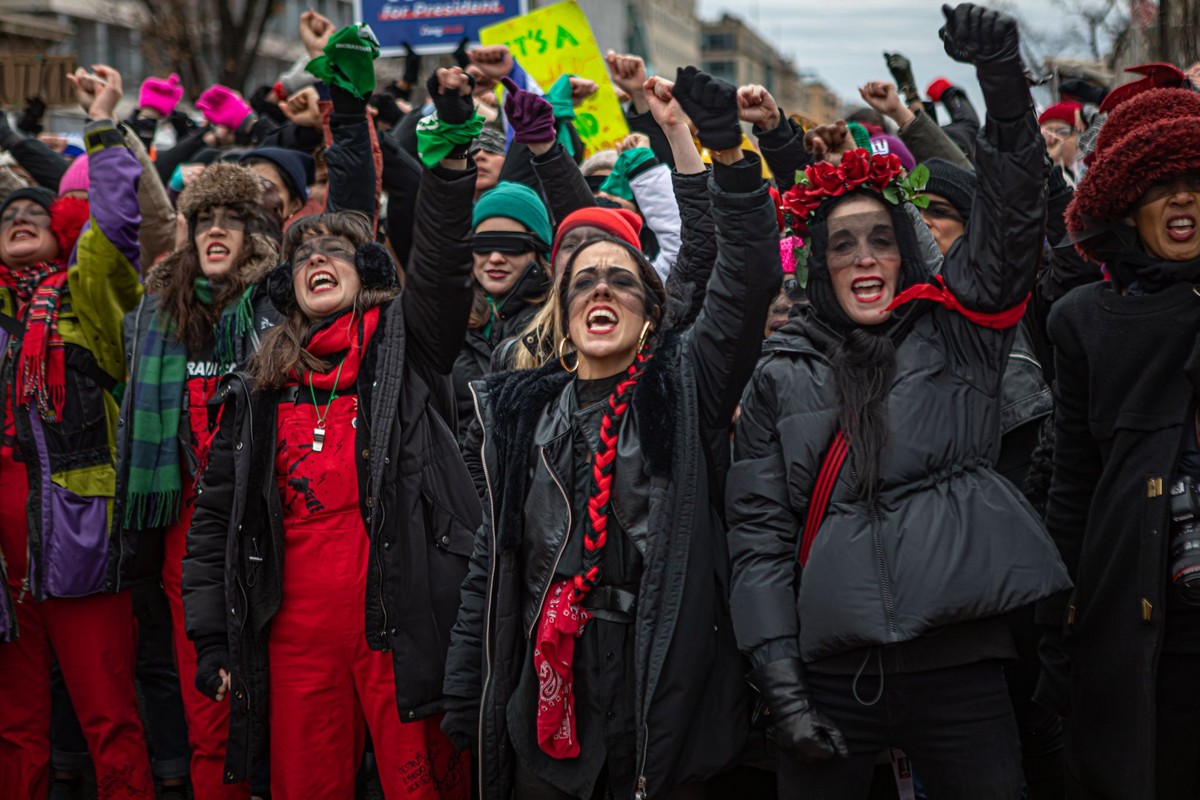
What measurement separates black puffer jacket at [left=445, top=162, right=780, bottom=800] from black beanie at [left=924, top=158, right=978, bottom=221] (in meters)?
1.80

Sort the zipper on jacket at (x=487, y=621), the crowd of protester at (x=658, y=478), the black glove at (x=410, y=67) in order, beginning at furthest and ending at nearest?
1. the black glove at (x=410, y=67)
2. the zipper on jacket at (x=487, y=621)
3. the crowd of protester at (x=658, y=478)

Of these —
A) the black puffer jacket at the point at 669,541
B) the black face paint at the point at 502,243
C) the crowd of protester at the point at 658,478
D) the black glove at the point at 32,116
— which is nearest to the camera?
the crowd of protester at the point at 658,478

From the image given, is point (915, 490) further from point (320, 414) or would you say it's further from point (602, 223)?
point (320, 414)

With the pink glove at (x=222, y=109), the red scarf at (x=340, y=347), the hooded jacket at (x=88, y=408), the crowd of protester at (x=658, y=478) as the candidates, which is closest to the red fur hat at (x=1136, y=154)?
the crowd of protester at (x=658, y=478)

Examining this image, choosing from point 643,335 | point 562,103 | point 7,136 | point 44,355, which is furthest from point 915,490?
point 7,136

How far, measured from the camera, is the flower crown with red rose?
3.53 meters

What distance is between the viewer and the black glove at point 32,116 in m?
7.99

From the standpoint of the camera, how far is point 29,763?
503 cm

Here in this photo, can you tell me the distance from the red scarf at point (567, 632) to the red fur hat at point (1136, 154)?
1.65m

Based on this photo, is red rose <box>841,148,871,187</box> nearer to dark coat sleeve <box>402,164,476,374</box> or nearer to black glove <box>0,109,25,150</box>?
dark coat sleeve <box>402,164,476,374</box>

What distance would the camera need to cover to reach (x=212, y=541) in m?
4.33

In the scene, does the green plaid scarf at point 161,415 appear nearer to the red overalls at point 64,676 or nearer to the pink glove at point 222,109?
the red overalls at point 64,676

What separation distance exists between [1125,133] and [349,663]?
3015 millimetres

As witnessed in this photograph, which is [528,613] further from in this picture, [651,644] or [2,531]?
[2,531]
